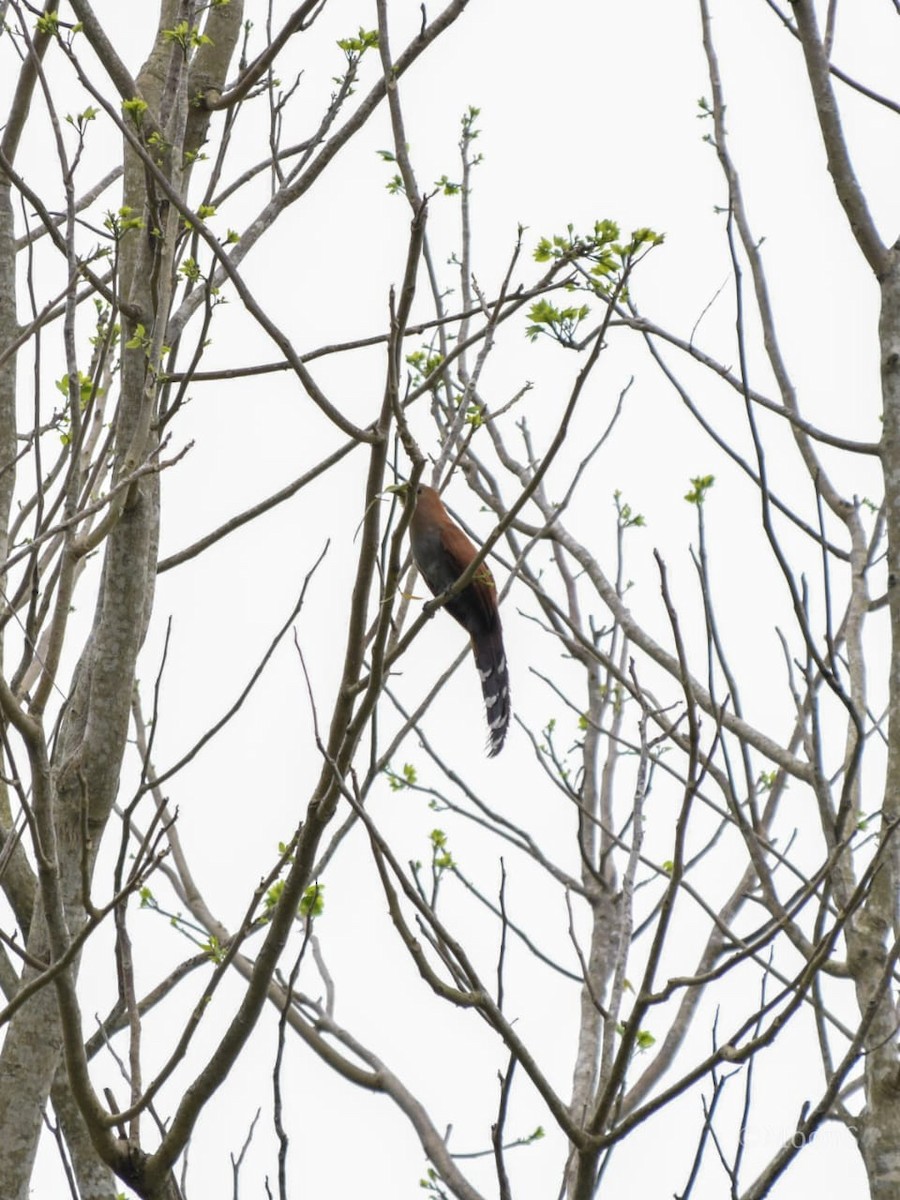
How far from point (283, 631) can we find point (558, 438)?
77 centimetres

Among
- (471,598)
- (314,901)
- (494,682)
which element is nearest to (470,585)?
(471,598)

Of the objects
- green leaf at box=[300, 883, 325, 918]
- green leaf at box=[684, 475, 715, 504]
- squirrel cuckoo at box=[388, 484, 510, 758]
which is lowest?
green leaf at box=[300, 883, 325, 918]

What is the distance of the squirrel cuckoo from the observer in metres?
5.18

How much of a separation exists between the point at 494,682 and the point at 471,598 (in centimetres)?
34

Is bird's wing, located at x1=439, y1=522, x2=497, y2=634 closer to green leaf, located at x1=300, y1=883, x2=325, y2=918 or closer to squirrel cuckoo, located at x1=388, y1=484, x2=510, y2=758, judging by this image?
squirrel cuckoo, located at x1=388, y1=484, x2=510, y2=758

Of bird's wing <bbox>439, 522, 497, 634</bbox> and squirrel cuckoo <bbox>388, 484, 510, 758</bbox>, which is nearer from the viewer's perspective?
squirrel cuckoo <bbox>388, 484, 510, 758</bbox>

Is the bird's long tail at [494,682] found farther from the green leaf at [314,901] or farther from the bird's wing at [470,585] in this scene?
the green leaf at [314,901]

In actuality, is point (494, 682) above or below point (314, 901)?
above

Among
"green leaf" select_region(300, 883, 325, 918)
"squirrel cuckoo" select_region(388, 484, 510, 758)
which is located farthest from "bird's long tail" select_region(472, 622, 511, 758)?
"green leaf" select_region(300, 883, 325, 918)

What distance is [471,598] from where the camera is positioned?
5.45m

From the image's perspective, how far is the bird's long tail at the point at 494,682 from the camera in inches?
199

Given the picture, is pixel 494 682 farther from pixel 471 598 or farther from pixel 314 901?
pixel 314 901

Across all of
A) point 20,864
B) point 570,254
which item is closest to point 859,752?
point 570,254

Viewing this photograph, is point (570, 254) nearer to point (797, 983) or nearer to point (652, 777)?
point (797, 983)
